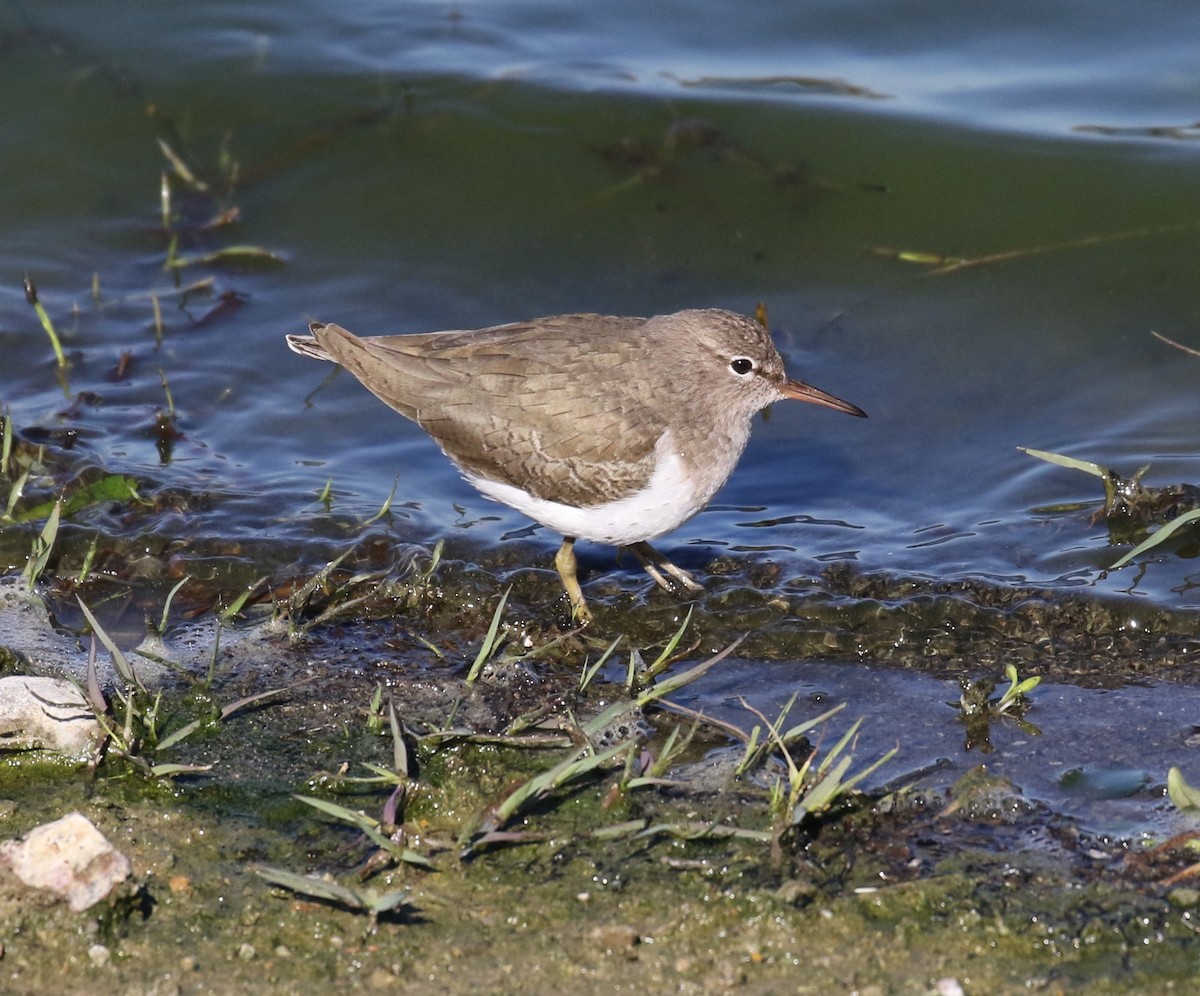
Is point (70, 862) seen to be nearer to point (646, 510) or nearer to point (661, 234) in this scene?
point (646, 510)

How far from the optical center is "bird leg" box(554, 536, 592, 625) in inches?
230

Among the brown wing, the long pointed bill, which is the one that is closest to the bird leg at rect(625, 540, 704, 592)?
the brown wing

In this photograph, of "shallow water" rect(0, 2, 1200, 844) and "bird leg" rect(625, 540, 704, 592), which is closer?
"bird leg" rect(625, 540, 704, 592)

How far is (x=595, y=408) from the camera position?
5.79 m

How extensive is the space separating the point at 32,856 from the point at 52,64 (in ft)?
28.9

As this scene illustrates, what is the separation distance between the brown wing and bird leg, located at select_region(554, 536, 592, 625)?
0.38 m

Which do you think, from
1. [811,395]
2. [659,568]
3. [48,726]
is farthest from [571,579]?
[48,726]

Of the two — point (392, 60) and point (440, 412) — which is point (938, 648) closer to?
point (440, 412)

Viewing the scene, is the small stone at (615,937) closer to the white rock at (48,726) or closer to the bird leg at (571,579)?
the white rock at (48,726)

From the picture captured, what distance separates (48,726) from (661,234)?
593 cm

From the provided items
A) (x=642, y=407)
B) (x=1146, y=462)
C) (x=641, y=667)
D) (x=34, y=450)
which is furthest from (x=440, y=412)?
(x=1146, y=462)

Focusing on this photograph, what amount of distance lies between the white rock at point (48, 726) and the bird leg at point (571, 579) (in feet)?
7.28

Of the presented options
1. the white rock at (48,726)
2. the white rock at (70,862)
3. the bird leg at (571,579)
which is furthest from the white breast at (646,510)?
Answer: the white rock at (70,862)

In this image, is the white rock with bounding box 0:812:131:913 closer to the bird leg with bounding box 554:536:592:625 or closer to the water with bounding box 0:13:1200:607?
the bird leg with bounding box 554:536:592:625
